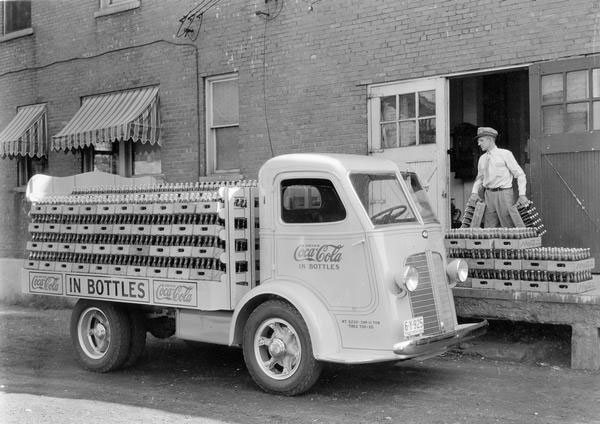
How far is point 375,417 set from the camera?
20.5 feet

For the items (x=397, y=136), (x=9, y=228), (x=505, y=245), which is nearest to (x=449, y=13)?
(x=397, y=136)

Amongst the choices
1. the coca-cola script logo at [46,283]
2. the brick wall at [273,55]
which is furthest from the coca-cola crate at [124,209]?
the brick wall at [273,55]

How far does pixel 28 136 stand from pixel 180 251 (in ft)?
28.4

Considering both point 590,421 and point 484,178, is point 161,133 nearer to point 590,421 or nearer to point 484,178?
point 484,178

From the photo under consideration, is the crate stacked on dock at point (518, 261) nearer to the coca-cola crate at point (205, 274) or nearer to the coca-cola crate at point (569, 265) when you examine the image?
the coca-cola crate at point (569, 265)

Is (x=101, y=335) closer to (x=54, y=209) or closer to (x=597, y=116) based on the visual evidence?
(x=54, y=209)

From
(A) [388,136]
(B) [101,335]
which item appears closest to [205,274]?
(B) [101,335]

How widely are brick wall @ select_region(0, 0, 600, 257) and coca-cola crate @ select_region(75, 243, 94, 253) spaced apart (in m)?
4.22

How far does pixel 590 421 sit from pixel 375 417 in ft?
5.70

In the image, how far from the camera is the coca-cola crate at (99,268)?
821cm

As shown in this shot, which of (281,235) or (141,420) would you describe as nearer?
(141,420)

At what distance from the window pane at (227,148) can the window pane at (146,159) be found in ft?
4.40

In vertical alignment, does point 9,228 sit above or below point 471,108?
below

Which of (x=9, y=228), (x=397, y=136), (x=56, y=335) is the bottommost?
(x=56, y=335)
